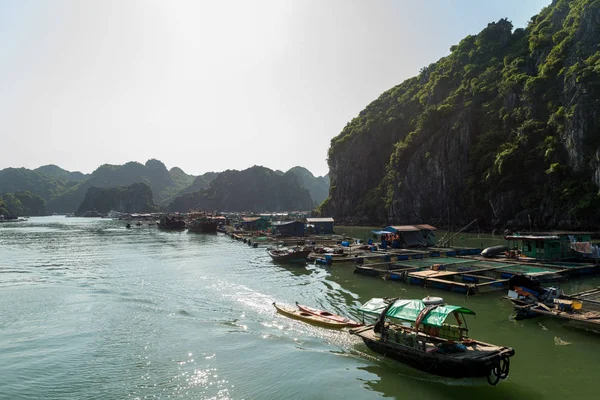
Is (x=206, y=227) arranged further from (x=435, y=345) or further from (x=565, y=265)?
(x=435, y=345)

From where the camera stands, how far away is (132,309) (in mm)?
27922

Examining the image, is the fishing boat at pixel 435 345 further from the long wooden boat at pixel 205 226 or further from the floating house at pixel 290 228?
the long wooden boat at pixel 205 226

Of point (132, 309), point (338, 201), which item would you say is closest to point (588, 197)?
point (132, 309)

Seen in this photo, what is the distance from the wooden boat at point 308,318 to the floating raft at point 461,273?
12084 mm

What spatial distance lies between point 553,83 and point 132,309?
3917 inches

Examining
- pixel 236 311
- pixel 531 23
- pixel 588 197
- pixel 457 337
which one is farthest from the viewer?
pixel 531 23

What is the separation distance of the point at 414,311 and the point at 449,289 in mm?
15004

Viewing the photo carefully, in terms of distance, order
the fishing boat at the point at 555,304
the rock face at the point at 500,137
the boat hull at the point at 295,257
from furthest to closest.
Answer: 1. the rock face at the point at 500,137
2. the boat hull at the point at 295,257
3. the fishing boat at the point at 555,304

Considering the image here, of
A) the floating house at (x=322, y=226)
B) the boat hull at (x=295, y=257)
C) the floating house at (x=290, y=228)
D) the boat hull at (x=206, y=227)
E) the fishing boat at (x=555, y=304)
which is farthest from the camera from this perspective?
the boat hull at (x=206, y=227)

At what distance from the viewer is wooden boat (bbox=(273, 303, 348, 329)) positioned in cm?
2134

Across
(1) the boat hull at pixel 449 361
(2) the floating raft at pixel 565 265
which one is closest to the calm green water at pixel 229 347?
(1) the boat hull at pixel 449 361

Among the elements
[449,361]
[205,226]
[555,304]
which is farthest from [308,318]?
[205,226]

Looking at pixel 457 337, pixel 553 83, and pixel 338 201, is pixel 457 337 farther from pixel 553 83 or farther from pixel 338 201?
pixel 338 201

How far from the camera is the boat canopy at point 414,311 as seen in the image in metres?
14.9
